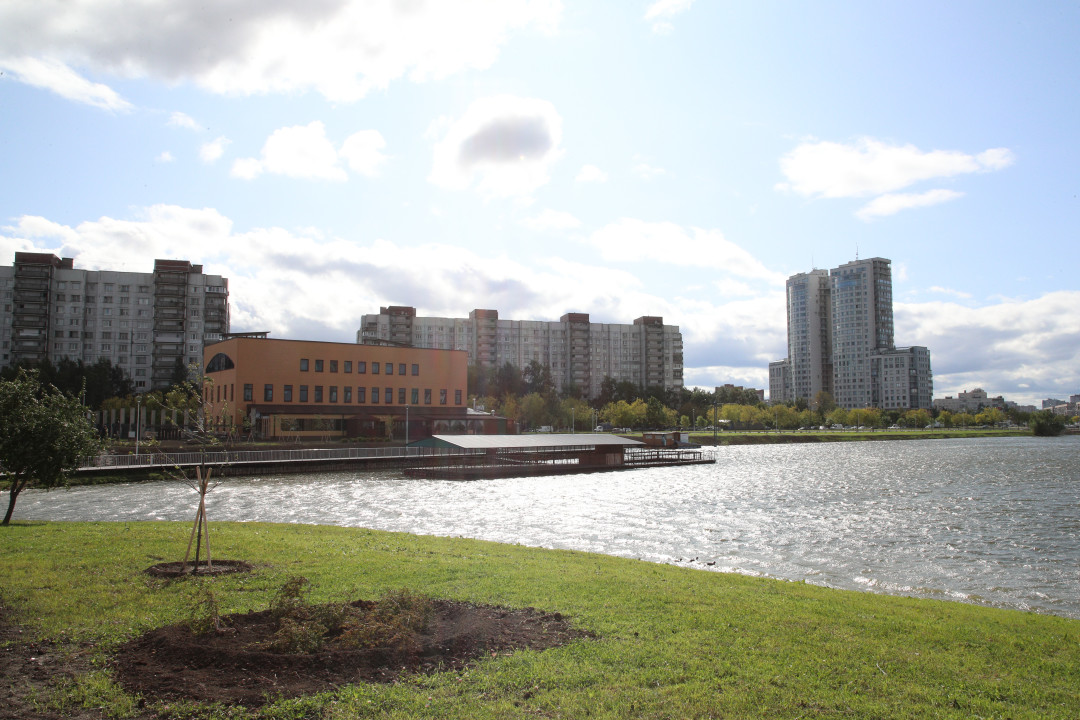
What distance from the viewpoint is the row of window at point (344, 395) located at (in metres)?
83.4

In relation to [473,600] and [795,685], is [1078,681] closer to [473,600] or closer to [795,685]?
[795,685]

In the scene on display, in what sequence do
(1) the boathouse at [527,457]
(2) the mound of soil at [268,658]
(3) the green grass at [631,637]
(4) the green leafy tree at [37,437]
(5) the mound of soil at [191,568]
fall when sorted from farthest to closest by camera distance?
(1) the boathouse at [527,457], (4) the green leafy tree at [37,437], (5) the mound of soil at [191,568], (2) the mound of soil at [268,658], (3) the green grass at [631,637]

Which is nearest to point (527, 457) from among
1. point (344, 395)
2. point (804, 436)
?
point (344, 395)

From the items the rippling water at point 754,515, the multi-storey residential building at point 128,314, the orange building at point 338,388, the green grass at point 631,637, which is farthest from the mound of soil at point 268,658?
the multi-storey residential building at point 128,314

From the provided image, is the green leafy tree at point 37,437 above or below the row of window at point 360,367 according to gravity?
below

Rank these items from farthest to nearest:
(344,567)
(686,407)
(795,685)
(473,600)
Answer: (686,407) < (344,567) < (473,600) < (795,685)

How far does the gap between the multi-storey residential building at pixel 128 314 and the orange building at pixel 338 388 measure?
40.0 meters

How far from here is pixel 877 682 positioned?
8062 mm

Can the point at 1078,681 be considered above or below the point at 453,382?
below

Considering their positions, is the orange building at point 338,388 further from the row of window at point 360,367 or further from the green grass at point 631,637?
the green grass at point 631,637

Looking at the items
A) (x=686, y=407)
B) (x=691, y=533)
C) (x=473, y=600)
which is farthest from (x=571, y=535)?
(x=686, y=407)

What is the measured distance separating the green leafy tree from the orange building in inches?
2297

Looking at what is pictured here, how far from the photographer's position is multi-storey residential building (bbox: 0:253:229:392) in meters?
122

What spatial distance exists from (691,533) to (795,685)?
2035 cm
